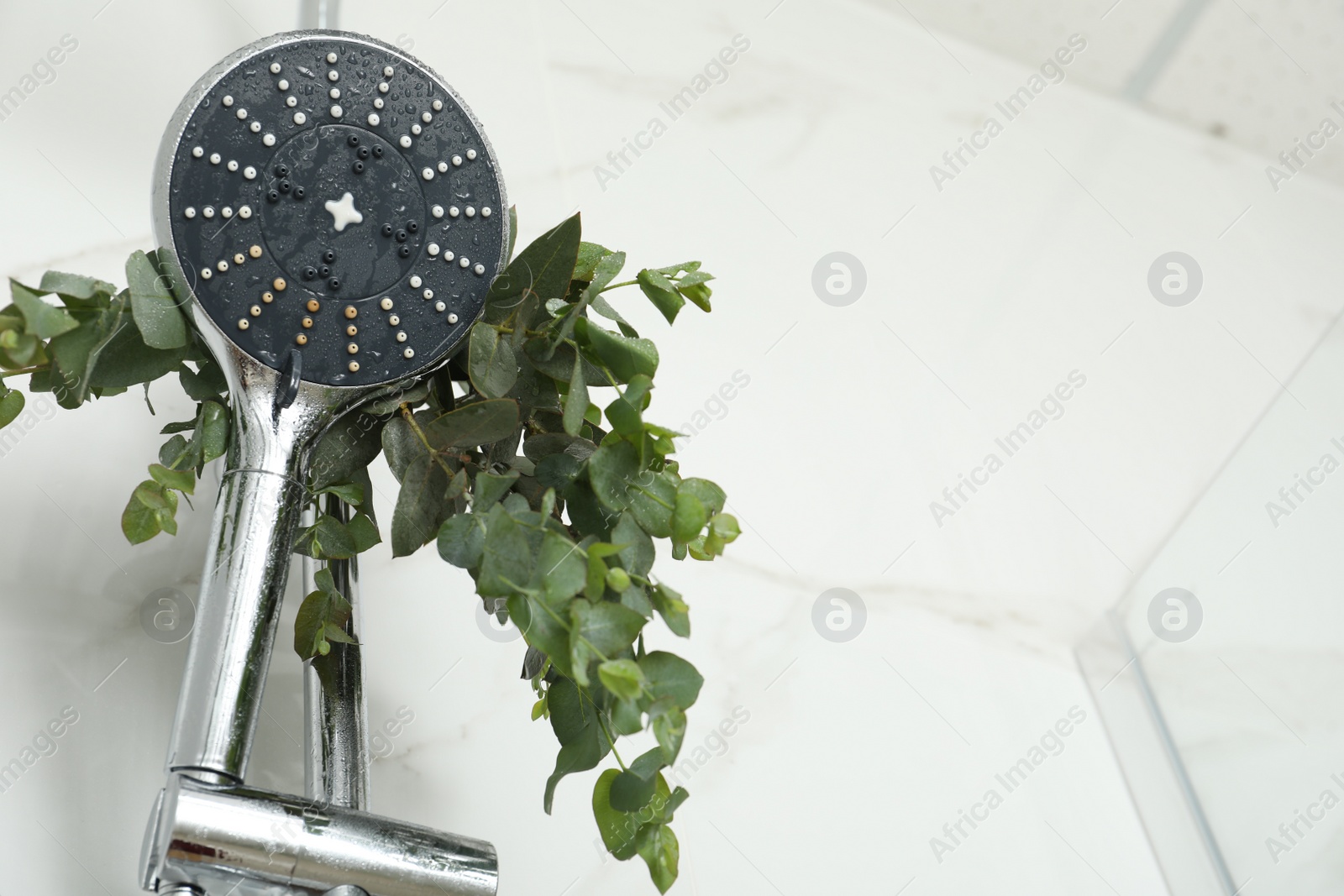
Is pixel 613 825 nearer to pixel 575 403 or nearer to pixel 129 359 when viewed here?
pixel 575 403

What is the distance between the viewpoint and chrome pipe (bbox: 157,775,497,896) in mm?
383

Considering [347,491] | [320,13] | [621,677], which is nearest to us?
[621,677]

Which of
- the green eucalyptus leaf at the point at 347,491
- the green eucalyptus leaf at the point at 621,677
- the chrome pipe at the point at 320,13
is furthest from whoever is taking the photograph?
the chrome pipe at the point at 320,13

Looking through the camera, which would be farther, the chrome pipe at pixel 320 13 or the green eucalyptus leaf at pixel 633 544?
the chrome pipe at pixel 320 13

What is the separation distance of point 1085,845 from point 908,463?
30 cm

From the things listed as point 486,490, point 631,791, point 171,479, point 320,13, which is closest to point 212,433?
point 171,479

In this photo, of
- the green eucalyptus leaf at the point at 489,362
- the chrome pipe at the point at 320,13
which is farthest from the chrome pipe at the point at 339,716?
the chrome pipe at the point at 320,13

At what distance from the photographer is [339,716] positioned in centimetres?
49

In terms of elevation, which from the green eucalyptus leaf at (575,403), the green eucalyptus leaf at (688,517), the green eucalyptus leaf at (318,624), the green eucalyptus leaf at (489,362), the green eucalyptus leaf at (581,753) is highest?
the green eucalyptus leaf at (489,362)

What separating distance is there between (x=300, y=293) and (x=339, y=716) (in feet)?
0.62

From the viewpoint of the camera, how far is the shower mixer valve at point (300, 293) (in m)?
0.41

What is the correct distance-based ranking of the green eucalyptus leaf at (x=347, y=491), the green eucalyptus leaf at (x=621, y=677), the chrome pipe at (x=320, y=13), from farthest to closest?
the chrome pipe at (x=320, y=13) < the green eucalyptus leaf at (x=347, y=491) < the green eucalyptus leaf at (x=621, y=677)

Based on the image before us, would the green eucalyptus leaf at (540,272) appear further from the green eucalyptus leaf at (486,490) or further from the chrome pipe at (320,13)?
the chrome pipe at (320,13)

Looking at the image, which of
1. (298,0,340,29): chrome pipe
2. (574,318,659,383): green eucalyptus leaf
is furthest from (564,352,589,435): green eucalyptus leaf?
(298,0,340,29): chrome pipe
